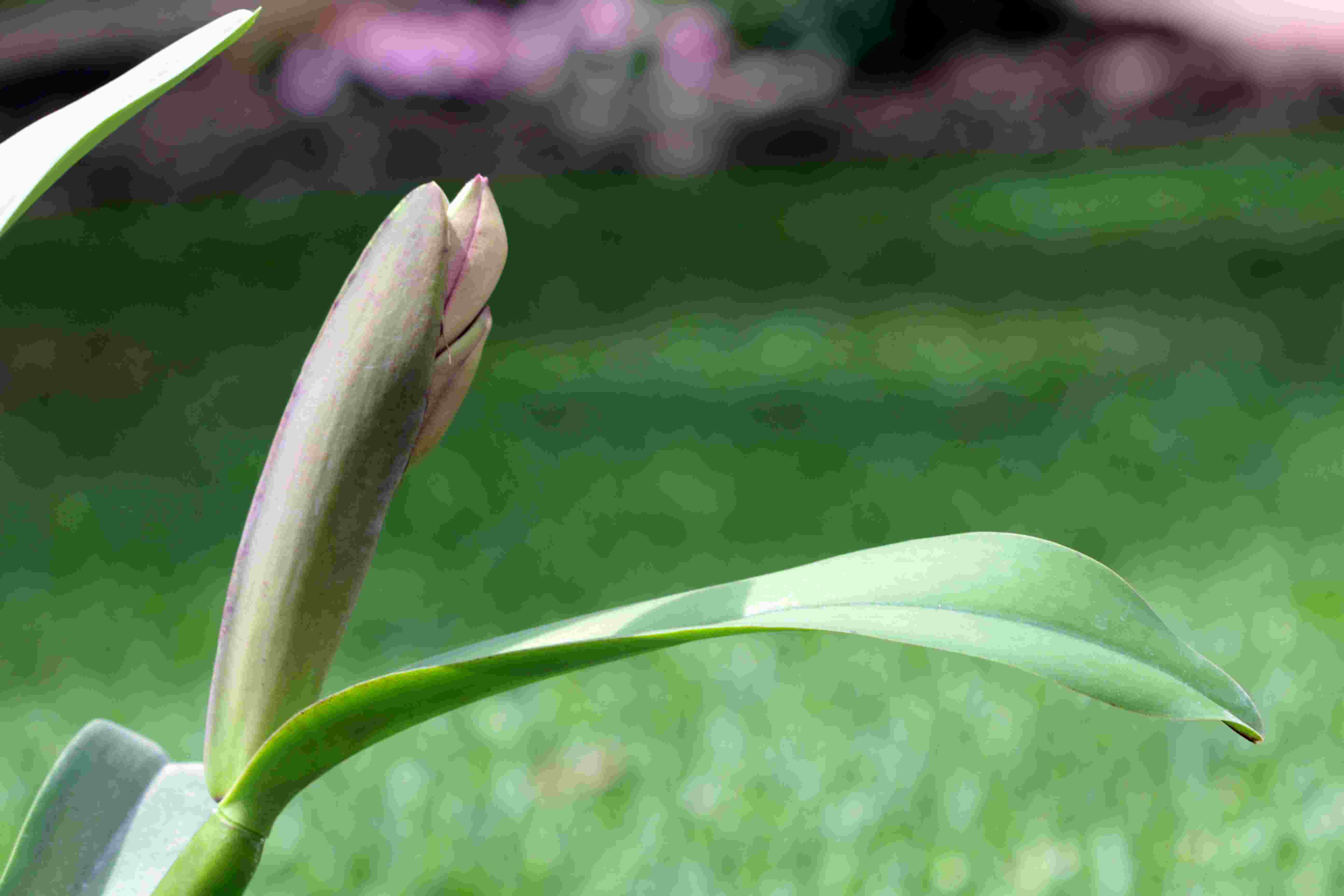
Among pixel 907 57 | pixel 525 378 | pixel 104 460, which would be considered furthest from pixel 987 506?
pixel 907 57

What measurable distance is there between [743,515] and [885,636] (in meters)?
1.97

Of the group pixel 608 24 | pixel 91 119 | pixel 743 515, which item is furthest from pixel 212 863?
pixel 608 24

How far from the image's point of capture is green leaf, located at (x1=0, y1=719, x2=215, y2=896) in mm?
395

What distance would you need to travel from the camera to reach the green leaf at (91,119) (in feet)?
1.14

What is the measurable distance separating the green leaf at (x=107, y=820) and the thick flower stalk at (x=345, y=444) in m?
0.05

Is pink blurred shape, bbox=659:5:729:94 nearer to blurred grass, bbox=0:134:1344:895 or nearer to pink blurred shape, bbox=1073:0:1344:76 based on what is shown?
blurred grass, bbox=0:134:1344:895

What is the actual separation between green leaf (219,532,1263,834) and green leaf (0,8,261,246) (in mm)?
154

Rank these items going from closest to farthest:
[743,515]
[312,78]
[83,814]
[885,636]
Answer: [885,636] < [83,814] < [743,515] < [312,78]

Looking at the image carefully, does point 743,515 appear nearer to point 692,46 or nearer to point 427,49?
point 692,46

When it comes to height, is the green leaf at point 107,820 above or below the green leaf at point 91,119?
below

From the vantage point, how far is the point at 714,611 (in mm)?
344

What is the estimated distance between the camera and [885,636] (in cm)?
31

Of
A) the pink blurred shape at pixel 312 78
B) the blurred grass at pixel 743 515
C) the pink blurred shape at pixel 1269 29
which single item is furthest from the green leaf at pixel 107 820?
the pink blurred shape at pixel 1269 29

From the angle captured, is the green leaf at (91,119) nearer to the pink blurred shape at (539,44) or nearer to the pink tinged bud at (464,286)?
the pink tinged bud at (464,286)
